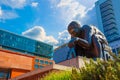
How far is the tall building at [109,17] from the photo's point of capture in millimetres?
53219

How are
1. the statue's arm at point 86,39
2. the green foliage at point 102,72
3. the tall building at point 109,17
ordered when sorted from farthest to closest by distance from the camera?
the tall building at point 109,17 → the statue's arm at point 86,39 → the green foliage at point 102,72

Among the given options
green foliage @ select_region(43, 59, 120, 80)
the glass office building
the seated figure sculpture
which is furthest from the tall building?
green foliage @ select_region(43, 59, 120, 80)

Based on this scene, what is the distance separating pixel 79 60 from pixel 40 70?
4.13ft

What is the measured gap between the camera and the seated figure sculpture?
6.27 m

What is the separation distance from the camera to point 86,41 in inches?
248

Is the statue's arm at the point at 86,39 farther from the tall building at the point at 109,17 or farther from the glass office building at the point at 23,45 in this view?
the glass office building at the point at 23,45

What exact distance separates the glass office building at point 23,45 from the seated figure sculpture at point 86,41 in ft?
180

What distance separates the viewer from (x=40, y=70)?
17.9ft

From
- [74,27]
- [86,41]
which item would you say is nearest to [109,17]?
[74,27]

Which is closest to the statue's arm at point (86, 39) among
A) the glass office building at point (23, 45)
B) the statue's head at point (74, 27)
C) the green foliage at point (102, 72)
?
the statue's head at point (74, 27)

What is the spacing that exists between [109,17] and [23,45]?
31.9 metres

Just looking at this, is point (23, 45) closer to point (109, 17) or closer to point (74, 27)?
point (109, 17)

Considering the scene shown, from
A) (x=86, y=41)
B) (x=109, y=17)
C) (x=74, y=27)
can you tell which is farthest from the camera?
(x=109, y=17)

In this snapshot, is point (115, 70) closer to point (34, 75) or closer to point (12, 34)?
point (34, 75)
